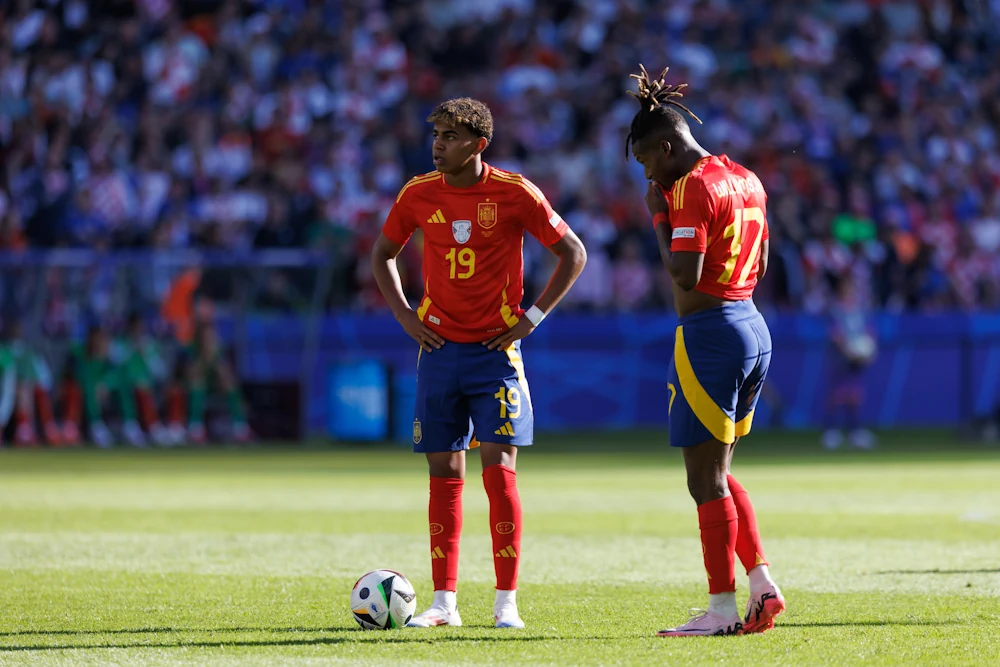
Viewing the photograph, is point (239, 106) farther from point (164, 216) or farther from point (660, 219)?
point (660, 219)

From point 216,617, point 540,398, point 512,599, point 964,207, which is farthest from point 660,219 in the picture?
point 964,207

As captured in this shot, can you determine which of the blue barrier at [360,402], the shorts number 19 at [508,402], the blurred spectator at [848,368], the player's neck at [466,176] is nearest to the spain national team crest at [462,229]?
the player's neck at [466,176]

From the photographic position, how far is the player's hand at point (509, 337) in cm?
703

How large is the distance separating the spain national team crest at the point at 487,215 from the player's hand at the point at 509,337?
48 cm

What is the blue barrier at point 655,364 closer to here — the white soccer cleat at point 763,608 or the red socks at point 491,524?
the red socks at point 491,524

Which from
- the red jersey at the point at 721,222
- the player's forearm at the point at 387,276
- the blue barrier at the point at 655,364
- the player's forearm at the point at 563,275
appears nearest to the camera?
the red jersey at the point at 721,222

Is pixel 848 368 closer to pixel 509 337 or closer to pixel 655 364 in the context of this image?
pixel 655 364

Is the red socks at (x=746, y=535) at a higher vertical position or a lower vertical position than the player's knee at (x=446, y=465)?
lower

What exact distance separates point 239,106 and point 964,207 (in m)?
12.7

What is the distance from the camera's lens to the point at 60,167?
24.6 meters

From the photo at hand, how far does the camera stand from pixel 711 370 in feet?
21.4

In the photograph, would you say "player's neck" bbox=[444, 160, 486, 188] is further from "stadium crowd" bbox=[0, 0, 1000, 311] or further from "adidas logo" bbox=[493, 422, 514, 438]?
"stadium crowd" bbox=[0, 0, 1000, 311]

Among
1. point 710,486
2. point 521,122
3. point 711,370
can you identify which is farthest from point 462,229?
point 521,122

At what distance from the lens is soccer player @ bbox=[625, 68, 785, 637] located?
21.3ft
